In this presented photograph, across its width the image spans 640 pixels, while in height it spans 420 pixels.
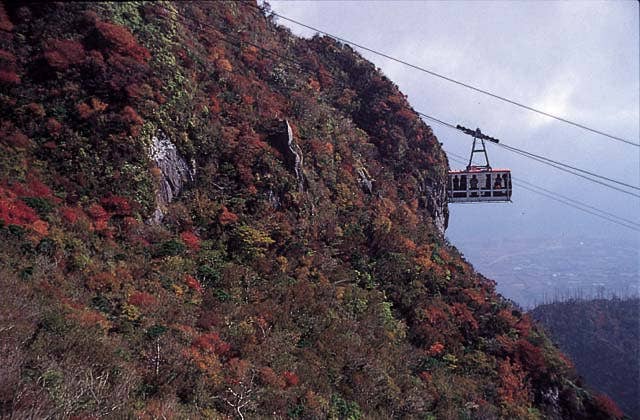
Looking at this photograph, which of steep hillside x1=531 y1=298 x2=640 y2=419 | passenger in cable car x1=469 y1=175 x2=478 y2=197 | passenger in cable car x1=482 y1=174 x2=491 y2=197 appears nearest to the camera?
passenger in cable car x1=482 y1=174 x2=491 y2=197

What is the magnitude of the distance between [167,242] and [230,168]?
6136 millimetres

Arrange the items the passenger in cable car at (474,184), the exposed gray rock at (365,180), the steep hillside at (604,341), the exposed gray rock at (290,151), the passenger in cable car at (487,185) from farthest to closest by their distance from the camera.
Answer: the steep hillside at (604,341)
the passenger in cable car at (474,184)
the passenger in cable car at (487,185)
the exposed gray rock at (365,180)
the exposed gray rock at (290,151)

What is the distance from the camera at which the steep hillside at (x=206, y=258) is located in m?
9.08

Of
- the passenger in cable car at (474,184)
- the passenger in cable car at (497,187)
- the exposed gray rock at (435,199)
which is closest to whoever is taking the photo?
the passenger in cable car at (497,187)

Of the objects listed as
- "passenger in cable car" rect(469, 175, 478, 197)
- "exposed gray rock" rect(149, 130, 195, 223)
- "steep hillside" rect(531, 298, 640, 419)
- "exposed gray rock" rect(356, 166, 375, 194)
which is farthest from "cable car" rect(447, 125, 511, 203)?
"steep hillside" rect(531, 298, 640, 419)

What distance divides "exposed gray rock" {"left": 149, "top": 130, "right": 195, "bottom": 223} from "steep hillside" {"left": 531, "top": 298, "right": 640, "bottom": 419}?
291ft

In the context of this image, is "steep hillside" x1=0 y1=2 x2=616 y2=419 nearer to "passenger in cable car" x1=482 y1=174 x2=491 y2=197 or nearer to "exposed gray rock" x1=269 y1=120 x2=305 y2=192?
"exposed gray rock" x1=269 y1=120 x2=305 y2=192

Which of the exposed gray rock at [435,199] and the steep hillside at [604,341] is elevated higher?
the exposed gray rock at [435,199]

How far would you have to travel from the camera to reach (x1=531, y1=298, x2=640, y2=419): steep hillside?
92188 mm

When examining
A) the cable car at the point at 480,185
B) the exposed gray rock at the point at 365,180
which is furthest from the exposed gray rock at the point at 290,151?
the cable car at the point at 480,185

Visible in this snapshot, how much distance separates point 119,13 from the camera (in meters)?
22.0

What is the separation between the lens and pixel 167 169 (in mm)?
18453

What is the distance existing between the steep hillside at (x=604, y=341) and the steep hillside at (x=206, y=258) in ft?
257

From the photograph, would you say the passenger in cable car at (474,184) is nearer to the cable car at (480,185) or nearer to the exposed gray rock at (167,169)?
the cable car at (480,185)
